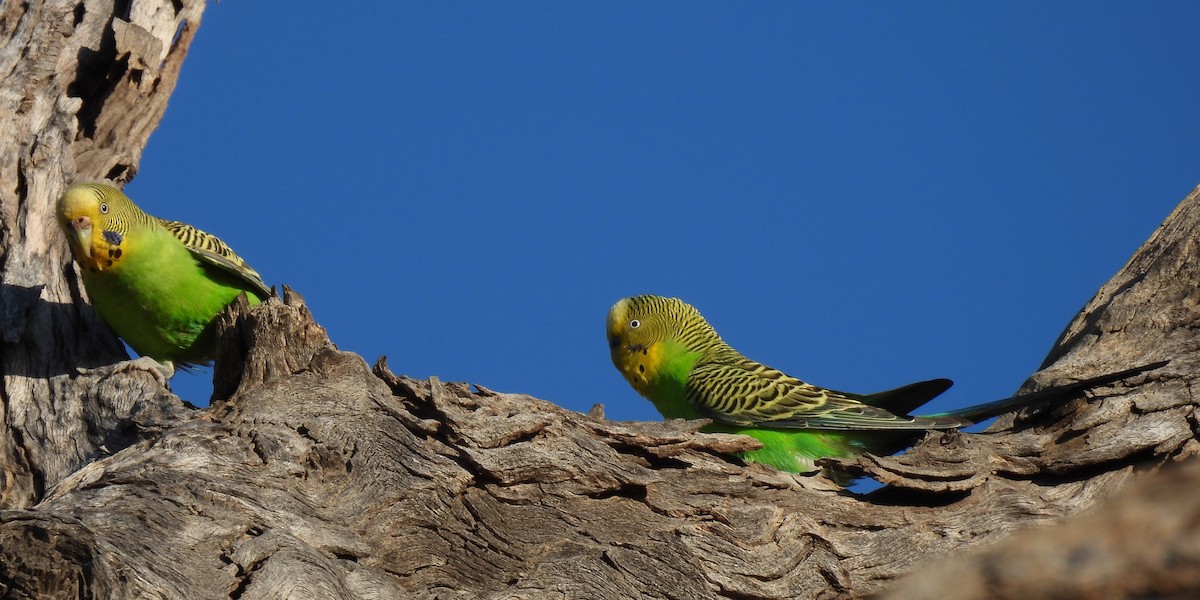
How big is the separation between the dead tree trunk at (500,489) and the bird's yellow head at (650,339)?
2.47m

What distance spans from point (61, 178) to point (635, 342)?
4950mm

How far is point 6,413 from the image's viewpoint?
7.85 m

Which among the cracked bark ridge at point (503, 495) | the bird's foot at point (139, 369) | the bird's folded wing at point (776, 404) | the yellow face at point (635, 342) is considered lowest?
the cracked bark ridge at point (503, 495)

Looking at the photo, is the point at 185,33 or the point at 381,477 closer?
the point at 381,477

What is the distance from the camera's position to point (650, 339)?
886 cm

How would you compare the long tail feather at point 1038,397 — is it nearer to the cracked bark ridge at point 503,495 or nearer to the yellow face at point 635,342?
the cracked bark ridge at point 503,495

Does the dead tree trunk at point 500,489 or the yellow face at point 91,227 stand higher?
the yellow face at point 91,227

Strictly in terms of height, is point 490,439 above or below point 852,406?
below

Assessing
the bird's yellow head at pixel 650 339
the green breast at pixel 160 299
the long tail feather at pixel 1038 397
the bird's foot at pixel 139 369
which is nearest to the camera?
the long tail feather at pixel 1038 397

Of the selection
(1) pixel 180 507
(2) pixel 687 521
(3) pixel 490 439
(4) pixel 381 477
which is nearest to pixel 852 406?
(2) pixel 687 521

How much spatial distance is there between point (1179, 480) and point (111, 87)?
9.63 metres

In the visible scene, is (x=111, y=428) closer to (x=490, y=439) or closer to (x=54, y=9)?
(x=490, y=439)

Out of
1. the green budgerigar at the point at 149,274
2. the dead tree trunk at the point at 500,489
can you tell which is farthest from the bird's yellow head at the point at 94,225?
the dead tree trunk at the point at 500,489

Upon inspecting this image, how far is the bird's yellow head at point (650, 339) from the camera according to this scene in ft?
29.0
